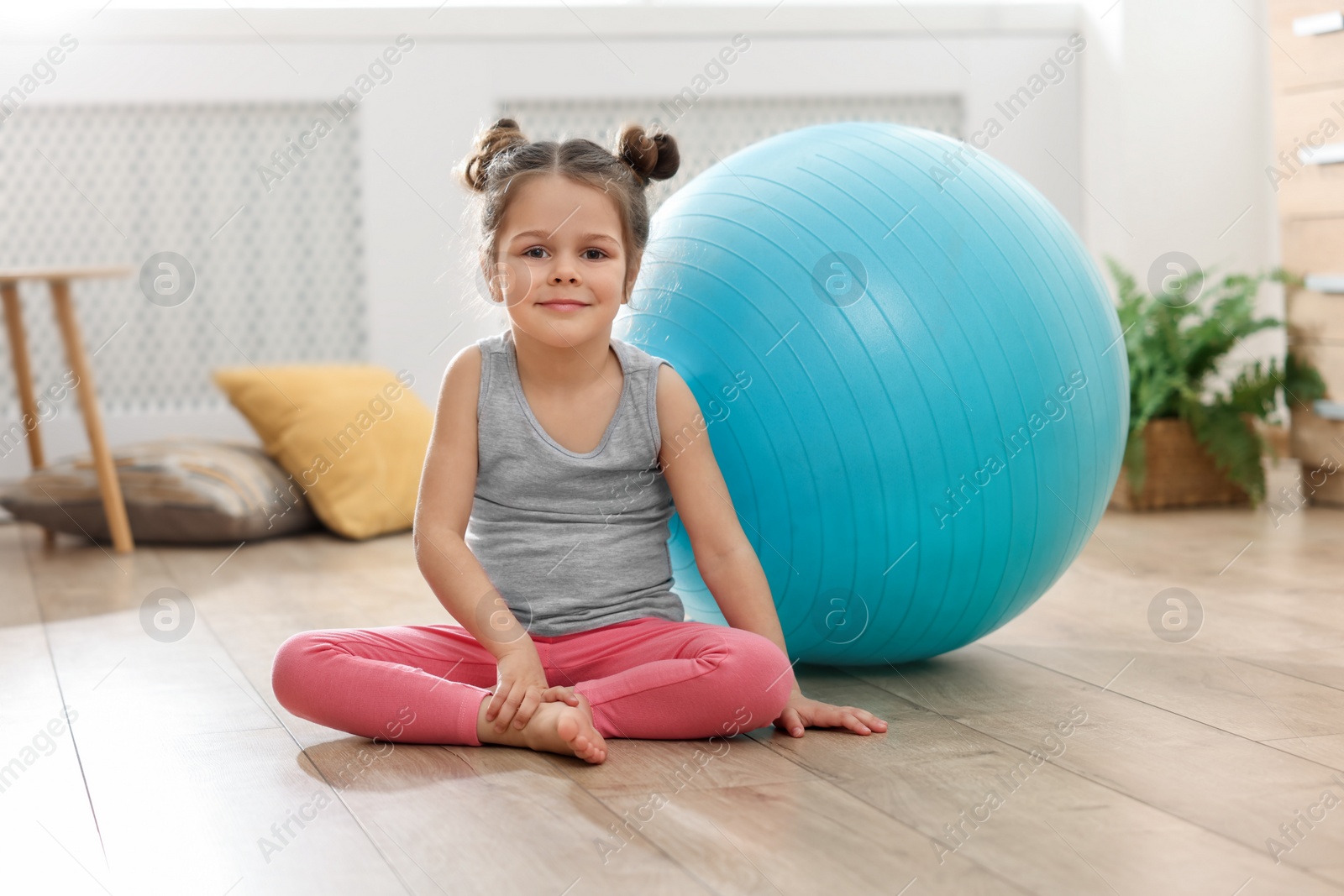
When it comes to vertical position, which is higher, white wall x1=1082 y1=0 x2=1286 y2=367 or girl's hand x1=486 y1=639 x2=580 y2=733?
white wall x1=1082 y1=0 x2=1286 y2=367

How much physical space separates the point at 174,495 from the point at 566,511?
5.28ft

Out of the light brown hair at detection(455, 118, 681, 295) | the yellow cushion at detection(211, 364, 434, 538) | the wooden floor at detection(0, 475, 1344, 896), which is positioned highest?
the light brown hair at detection(455, 118, 681, 295)

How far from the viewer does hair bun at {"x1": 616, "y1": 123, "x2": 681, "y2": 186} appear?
1.57m

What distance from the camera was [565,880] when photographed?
1052 mm

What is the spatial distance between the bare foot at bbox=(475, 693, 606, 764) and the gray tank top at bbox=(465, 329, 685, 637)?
143mm

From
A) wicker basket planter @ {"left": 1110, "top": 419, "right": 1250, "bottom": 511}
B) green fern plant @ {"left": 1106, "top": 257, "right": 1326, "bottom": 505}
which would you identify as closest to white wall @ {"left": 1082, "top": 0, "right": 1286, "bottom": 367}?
green fern plant @ {"left": 1106, "top": 257, "right": 1326, "bottom": 505}

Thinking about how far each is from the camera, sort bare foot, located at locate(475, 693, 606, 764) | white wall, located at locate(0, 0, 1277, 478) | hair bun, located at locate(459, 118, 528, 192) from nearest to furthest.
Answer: bare foot, located at locate(475, 693, 606, 764)
hair bun, located at locate(459, 118, 528, 192)
white wall, located at locate(0, 0, 1277, 478)

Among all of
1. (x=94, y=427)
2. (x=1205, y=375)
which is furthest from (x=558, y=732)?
(x=1205, y=375)

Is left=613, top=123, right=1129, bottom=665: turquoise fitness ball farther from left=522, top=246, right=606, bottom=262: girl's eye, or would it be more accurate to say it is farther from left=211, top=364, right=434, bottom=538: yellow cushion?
left=211, top=364, right=434, bottom=538: yellow cushion

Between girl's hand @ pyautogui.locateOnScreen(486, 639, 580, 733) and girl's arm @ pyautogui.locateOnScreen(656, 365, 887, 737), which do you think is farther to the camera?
girl's arm @ pyautogui.locateOnScreen(656, 365, 887, 737)

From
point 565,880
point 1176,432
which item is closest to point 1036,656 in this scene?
point 565,880

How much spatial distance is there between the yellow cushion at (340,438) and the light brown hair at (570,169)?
4.75 feet

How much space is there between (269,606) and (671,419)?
3.32 ft

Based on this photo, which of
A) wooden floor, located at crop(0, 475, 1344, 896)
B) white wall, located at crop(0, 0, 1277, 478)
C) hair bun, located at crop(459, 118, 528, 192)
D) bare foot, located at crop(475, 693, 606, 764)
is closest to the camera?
wooden floor, located at crop(0, 475, 1344, 896)
